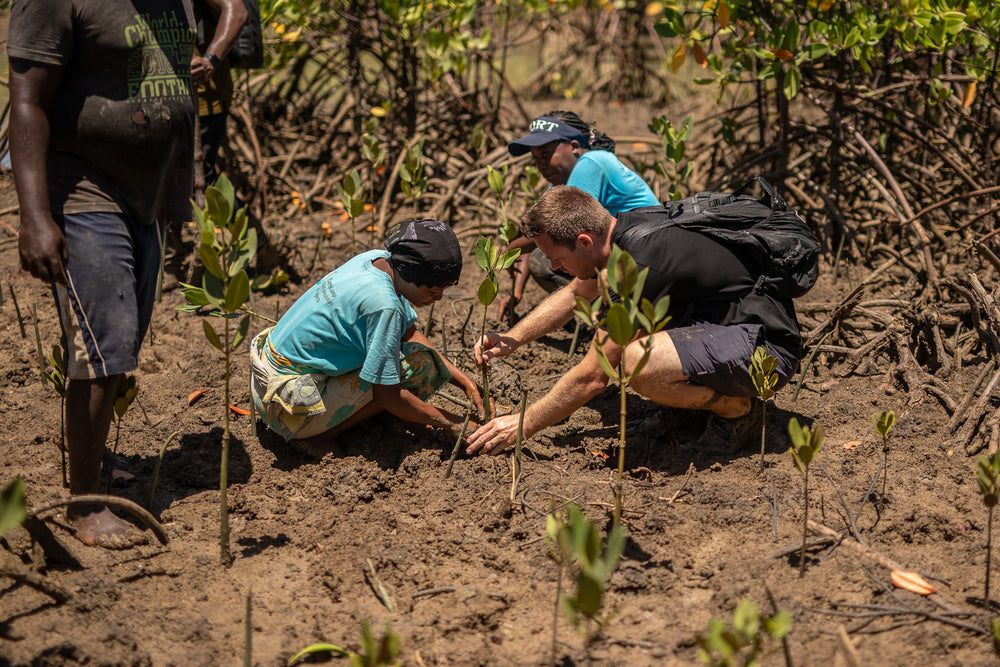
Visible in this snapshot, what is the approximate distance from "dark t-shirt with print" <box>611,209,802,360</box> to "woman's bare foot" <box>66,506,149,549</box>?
5.51ft

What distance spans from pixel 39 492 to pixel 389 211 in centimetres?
307

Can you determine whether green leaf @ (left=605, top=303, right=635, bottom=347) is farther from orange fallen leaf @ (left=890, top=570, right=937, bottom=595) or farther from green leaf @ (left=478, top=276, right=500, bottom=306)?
orange fallen leaf @ (left=890, top=570, right=937, bottom=595)

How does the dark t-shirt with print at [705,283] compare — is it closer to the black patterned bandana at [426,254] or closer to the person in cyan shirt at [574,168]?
the black patterned bandana at [426,254]

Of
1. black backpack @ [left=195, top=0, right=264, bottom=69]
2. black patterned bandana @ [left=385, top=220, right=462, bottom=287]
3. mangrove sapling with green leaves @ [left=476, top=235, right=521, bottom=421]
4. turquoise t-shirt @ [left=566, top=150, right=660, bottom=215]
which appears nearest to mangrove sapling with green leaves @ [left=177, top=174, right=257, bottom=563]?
black patterned bandana @ [left=385, top=220, right=462, bottom=287]

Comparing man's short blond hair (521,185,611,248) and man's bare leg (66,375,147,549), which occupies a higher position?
man's short blond hair (521,185,611,248)

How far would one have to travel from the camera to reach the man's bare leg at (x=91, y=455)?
7.30 feet

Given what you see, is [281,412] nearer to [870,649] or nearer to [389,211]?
[870,649]

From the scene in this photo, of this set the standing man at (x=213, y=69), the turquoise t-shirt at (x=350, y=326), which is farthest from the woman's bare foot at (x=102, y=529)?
the standing man at (x=213, y=69)

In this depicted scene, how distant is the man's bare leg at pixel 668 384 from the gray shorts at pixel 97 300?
1.47 m

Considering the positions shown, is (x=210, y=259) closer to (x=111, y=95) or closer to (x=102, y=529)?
(x=111, y=95)

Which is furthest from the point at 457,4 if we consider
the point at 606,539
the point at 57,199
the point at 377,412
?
the point at 606,539

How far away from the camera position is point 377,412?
9.61 ft

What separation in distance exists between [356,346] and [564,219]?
2.54ft

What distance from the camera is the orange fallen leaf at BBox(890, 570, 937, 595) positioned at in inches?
83.1
